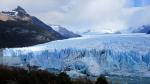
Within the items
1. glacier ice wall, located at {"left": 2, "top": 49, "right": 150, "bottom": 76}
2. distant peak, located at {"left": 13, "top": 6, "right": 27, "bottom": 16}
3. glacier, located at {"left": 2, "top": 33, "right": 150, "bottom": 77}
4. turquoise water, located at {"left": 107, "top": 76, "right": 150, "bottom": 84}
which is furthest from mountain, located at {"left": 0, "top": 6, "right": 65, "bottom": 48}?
turquoise water, located at {"left": 107, "top": 76, "right": 150, "bottom": 84}

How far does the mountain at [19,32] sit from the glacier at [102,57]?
123ft

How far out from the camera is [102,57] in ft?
104

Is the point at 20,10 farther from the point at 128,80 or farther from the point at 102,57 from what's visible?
the point at 128,80

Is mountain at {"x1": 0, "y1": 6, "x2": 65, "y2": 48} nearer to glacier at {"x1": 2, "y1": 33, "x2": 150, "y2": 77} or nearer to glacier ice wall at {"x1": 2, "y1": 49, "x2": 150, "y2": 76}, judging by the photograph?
glacier at {"x1": 2, "y1": 33, "x2": 150, "y2": 77}

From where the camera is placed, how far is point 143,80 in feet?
93.7

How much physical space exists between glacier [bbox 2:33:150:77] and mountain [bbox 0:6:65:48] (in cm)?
3757

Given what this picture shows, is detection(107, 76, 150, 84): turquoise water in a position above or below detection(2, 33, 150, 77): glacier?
below

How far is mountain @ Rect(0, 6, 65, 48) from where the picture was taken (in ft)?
262

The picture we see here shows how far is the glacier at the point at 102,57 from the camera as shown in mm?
30234

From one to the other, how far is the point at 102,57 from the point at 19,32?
60138mm

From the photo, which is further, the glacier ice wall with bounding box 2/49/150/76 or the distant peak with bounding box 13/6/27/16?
the distant peak with bounding box 13/6/27/16

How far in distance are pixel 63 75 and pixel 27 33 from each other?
73.8m

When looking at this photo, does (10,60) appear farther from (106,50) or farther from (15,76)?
(15,76)

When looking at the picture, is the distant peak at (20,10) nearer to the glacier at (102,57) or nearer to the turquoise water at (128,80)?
the glacier at (102,57)
